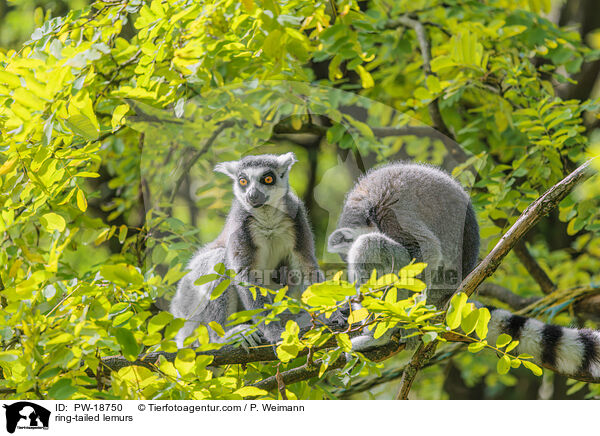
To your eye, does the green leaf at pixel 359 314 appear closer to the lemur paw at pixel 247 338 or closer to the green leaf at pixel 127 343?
the lemur paw at pixel 247 338

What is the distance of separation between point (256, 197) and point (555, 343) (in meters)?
1.19

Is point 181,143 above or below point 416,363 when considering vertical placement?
above

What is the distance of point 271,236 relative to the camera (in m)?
1.66

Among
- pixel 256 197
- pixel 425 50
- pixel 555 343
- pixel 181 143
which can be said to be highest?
pixel 425 50

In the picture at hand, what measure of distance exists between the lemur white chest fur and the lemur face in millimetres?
46

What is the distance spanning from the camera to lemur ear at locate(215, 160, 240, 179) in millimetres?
1536

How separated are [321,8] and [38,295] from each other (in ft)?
5.14

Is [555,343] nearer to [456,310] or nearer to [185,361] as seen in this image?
[456,310]

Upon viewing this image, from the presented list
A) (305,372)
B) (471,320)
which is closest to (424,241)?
(471,320)

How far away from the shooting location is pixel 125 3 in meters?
2.05
